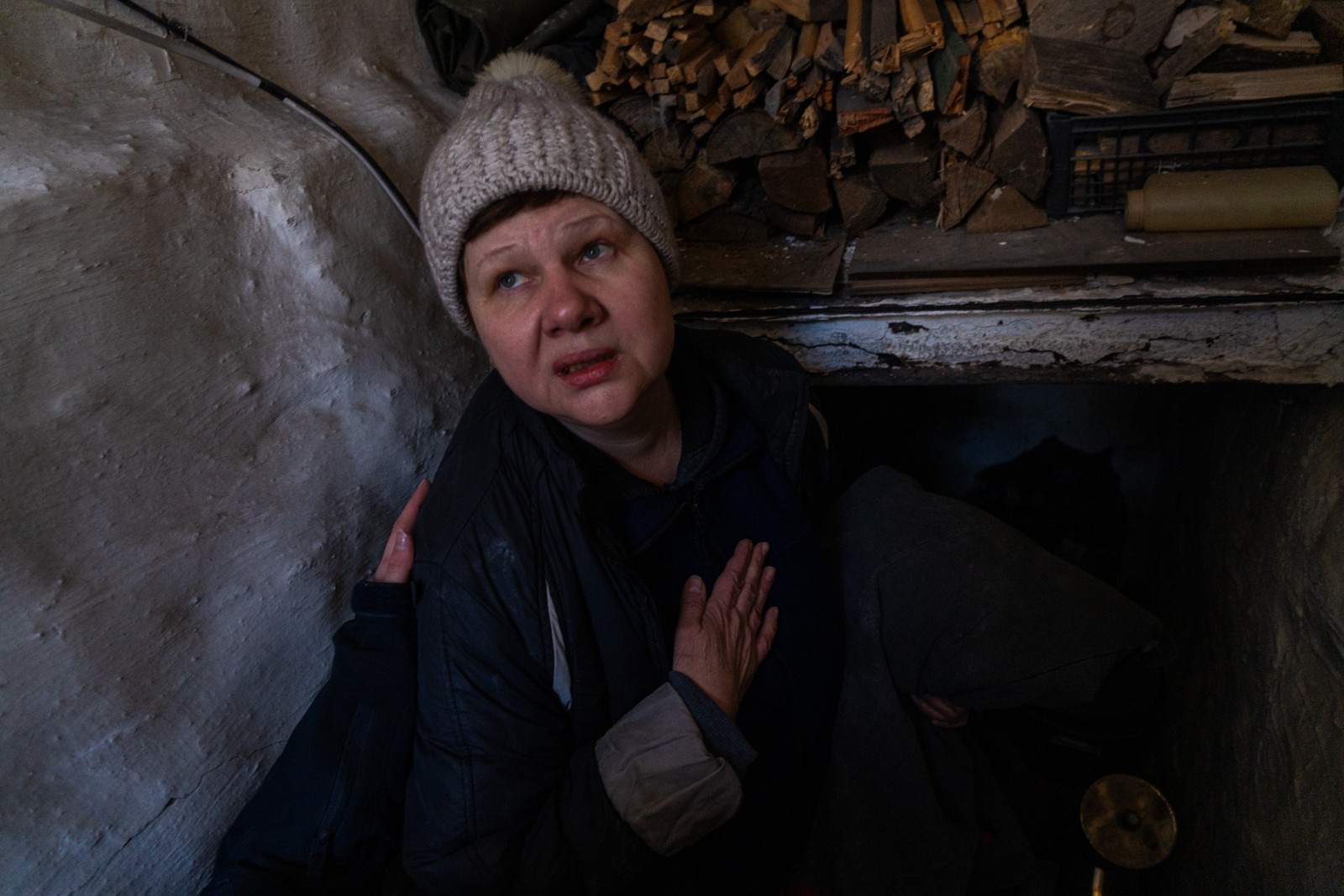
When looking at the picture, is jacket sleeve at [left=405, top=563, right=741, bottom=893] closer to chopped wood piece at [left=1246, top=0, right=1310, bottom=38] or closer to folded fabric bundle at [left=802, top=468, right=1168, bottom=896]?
folded fabric bundle at [left=802, top=468, right=1168, bottom=896]

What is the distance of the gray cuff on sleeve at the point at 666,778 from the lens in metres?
Result: 1.19

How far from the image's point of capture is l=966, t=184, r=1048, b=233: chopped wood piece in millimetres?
1861

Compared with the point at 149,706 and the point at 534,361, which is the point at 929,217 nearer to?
the point at 534,361

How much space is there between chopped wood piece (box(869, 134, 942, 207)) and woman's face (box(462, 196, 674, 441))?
91 centimetres

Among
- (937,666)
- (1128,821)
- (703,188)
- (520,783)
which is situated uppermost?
(703,188)

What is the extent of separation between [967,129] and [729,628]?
127cm

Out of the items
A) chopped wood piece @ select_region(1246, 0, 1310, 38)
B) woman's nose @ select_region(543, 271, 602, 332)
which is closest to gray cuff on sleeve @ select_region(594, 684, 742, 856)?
woman's nose @ select_region(543, 271, 602, 332)

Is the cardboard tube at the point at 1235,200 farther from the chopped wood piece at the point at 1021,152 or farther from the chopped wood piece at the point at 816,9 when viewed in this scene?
the chopped wood piece at the point at 816,9

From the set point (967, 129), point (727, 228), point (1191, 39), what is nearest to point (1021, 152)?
point (967, 129)

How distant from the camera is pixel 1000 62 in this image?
1724mm

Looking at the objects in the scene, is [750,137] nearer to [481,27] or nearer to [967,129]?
[967,129]

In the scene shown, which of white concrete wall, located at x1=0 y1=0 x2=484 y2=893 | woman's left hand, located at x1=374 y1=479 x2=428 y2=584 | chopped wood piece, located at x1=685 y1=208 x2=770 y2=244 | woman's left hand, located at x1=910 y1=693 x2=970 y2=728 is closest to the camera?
white concrete wall, located at x1=0 y1=0 x2=484 y2=893

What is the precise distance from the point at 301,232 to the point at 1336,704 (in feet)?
6.59

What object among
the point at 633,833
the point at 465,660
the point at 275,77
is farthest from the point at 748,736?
the point at 275,77
